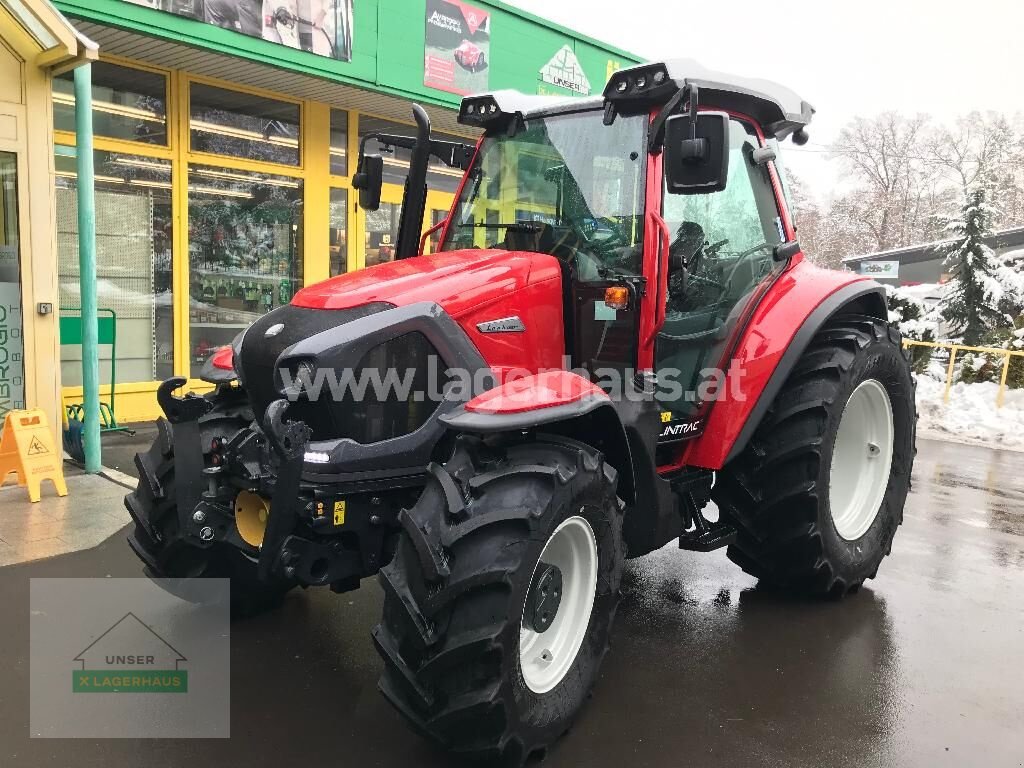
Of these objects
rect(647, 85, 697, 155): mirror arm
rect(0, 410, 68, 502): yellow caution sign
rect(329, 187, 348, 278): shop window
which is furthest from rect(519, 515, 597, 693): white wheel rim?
rect(329, 187, 348, 278): shop window

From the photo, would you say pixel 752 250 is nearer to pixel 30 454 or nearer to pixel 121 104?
pixel 30 454

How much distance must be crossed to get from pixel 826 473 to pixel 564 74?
27.2 ft

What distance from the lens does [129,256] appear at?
27.0ft

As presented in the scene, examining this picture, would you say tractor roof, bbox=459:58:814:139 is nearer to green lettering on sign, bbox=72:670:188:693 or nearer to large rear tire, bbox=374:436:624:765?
large rear tire, bbox=374:436:624:765

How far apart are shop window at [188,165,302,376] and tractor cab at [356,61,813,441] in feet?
16.7

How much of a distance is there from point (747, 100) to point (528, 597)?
273 cm

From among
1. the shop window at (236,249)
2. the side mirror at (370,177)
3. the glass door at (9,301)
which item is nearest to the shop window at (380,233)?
the shop window at (236,249)

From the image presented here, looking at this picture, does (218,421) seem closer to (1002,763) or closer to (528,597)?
(528,597)

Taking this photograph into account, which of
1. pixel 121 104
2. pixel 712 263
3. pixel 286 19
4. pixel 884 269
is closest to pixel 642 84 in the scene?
pixel 712 263

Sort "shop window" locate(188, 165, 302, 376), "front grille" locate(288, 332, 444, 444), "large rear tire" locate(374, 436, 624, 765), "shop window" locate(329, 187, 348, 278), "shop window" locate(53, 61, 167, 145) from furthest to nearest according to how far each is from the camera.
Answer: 1. "shop window" locate(329, 187, 348, 278)
2. "shop window" locate(188, 165, 302, 376)
3. "shop window" locate(53, 61, 167, 145)
4. "front grille" locate(288, 332, 444, 444)
5. "large rear tire" locate(374, 436, 624, 765)

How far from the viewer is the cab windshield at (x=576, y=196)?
3.65 metres

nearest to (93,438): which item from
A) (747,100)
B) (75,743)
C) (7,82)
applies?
(7,82)

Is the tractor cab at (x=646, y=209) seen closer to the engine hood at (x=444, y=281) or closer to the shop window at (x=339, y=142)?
the engine hood at (x=444, y=281)

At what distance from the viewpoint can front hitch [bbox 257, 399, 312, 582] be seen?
107 inches
